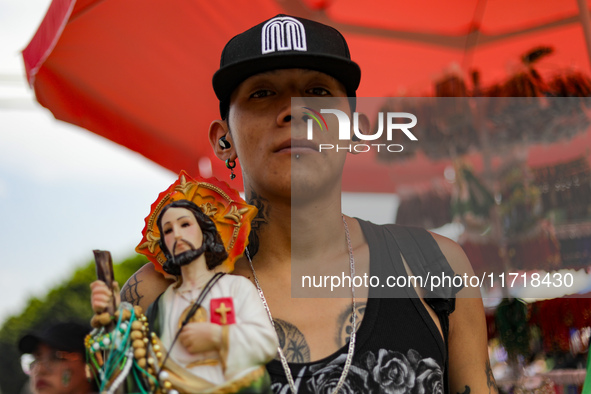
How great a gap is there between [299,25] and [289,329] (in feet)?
3.18

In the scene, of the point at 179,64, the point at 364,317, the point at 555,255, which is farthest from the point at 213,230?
the point at 179,64

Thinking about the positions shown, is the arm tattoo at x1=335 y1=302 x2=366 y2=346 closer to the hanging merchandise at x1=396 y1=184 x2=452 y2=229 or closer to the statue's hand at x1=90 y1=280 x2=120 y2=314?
the statue's hand at x1=90 y1=280 x2=120 y2=314

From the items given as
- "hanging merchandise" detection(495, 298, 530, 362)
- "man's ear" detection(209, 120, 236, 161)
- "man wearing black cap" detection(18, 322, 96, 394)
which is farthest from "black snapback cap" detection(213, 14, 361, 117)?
"hanging merchandise" detection(495, 298, 530, 362)

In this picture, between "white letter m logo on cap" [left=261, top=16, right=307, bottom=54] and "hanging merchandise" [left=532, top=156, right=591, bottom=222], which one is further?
"hanging merchandise" [left=532, top=156, right=591, bottom=222]

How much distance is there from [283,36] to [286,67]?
0.10 metres

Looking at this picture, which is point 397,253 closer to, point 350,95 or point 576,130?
point 350,95

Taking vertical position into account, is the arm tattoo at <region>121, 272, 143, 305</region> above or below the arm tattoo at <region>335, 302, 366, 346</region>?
above

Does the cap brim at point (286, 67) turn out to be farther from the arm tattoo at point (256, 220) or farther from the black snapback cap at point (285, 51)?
the arm tattoo at point (256, 220)

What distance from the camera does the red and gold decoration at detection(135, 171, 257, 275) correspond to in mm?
1537

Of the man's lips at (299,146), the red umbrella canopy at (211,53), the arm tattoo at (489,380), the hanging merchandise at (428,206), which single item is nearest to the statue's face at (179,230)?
the man's lips at (299,146)

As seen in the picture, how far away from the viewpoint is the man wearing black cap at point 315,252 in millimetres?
1636

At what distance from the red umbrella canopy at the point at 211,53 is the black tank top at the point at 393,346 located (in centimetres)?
151

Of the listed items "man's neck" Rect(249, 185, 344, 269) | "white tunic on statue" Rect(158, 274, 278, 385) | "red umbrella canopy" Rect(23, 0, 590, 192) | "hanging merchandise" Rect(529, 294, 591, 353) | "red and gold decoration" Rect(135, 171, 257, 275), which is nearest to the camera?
"white tunic on statue" Rect(158, 274, 278, 385)

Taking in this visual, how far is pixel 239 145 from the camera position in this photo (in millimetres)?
1820
